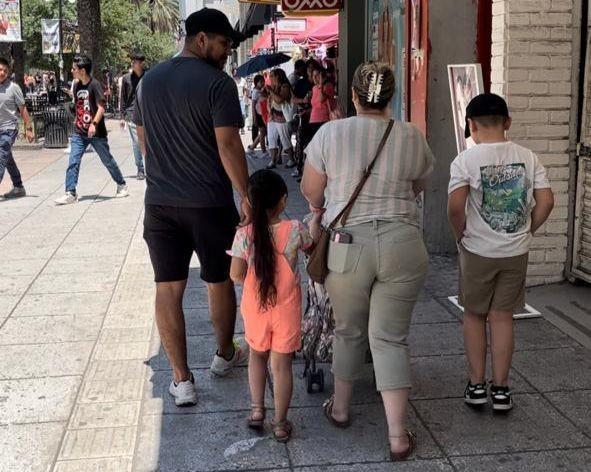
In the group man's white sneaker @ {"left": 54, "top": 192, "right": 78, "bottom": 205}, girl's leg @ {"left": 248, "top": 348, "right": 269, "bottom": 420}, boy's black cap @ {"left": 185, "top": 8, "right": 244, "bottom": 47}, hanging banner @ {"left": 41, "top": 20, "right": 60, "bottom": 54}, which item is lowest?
girl's leg @ {"left": 248, "top": 348, "right": 269, "bottom": 420}

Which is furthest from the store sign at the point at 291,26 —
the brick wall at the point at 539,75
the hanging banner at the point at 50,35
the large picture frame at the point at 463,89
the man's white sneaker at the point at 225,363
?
the man's white sneaker at the point at 225,363

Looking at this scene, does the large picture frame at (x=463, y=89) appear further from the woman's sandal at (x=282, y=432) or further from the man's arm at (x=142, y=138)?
the woman's sandal at (x=282, y=432)

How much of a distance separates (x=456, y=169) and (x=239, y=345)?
1.82 meters

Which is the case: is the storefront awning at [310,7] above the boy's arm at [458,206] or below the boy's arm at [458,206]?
above

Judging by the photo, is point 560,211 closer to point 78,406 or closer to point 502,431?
point 502,431

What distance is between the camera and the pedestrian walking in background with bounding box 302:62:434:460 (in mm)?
3588

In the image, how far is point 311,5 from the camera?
39.0 feet

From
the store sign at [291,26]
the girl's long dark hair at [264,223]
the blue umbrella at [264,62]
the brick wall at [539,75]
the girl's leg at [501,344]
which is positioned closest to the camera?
the girl's long dark hair at [264,223]

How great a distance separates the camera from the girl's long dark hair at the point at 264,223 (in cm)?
370

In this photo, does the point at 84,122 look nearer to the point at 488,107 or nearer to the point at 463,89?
the point at 463,89

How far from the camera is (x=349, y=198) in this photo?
3615mm

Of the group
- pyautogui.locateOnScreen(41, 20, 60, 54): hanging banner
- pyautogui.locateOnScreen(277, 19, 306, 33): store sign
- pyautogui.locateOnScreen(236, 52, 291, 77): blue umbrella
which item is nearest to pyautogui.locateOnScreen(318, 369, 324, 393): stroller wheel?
pyautogui.locateOnScreen(236, 52, 291, 77): blue umbrella

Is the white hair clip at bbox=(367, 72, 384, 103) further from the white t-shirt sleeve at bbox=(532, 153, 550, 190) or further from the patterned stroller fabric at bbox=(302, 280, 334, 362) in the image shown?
the patterned stroller fabric at bbox=(302, 280, 334, 362)

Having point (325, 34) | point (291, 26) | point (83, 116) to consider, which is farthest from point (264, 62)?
point (83, 116)
